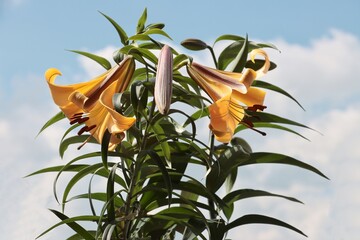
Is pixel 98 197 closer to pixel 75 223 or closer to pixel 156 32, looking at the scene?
pixel 75 223

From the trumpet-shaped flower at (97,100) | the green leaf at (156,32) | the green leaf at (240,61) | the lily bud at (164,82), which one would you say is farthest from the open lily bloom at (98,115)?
the green leaf at (240,61)

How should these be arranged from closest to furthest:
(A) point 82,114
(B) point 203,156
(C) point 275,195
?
1. (A) point 82,114
2. (B) point 203,156
3. (C) point 275,195

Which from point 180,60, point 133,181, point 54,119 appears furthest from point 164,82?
point 54,119

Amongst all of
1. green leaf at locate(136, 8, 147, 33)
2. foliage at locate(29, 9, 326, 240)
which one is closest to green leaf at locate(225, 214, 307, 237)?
foliage at locate(29, 9, 326, 240)

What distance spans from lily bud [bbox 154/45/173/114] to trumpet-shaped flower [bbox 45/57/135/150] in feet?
0.32

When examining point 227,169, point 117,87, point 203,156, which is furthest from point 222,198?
point 117,87

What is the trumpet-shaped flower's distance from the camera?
1.38m

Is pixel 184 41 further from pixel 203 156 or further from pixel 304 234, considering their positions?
pixel 304 234

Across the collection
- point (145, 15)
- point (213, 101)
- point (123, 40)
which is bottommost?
point (213, 101)

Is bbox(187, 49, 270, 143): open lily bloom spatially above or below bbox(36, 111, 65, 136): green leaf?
above

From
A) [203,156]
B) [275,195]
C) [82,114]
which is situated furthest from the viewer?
[275,195]

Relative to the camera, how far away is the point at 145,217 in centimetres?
163

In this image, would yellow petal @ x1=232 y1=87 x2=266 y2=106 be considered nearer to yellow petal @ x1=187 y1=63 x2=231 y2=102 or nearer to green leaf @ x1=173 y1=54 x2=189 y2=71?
yellow petal @ x1=187 y1=63 x2=231 y2=102

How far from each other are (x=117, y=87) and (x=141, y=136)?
173 millimetres
